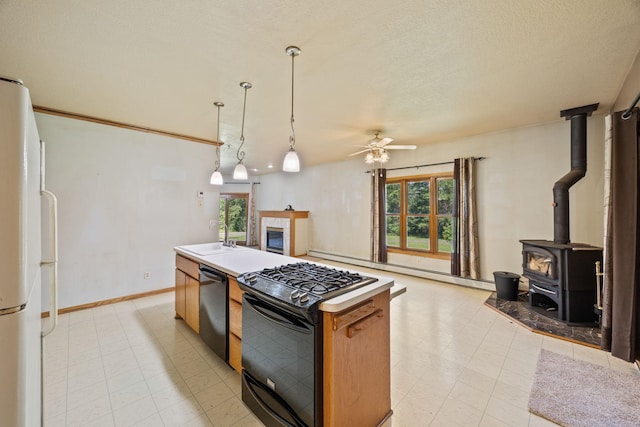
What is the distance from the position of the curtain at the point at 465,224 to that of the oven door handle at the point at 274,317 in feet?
13.4

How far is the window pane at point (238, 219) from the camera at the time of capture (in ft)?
31.2

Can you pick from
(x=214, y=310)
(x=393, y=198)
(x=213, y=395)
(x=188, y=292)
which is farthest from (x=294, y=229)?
(x=213, y=395)

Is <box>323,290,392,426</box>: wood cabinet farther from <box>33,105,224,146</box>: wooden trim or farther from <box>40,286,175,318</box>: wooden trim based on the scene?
<box>33,105,224,146</box>: wooden trim

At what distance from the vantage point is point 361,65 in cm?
233

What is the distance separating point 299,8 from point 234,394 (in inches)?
111

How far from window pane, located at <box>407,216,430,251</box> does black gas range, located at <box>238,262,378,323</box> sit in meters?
3.89

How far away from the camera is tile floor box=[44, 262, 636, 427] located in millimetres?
1794

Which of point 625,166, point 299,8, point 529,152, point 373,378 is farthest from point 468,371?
point 529,152

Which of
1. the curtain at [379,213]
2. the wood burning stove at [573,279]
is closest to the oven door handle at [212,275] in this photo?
the wood burning stove at [573,279]

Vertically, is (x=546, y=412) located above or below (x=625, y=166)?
below

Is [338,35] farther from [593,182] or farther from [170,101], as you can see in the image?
[593,182]

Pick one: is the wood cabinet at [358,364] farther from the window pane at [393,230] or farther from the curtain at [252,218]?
the curtain at [252,218]

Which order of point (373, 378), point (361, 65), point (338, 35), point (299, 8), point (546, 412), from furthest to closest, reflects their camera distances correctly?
point (361, 65) → point (338, 35) → point (546, 412) → point (299, 8) → point (373, 378)

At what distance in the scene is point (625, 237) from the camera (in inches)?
88.5
